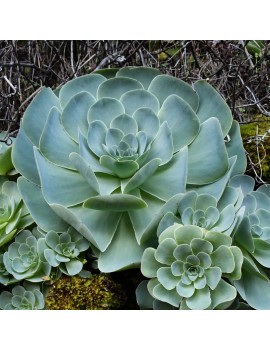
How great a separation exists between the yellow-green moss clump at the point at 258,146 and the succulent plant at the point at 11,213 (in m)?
0.51

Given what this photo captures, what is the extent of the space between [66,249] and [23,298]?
0.42 feet

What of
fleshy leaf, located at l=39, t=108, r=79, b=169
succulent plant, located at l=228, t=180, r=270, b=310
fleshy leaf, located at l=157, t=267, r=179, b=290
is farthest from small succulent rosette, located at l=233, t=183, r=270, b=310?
fleshy leaf, located at l=39, t=108, r=79, b=169

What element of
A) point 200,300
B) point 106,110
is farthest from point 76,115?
point 200,300

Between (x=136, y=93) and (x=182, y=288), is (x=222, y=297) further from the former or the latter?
(x=136, y=93)

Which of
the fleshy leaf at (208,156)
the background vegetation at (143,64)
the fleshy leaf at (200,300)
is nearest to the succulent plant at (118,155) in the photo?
the fleshy leaf at (208,156)

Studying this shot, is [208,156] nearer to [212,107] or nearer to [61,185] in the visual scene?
[212,107]

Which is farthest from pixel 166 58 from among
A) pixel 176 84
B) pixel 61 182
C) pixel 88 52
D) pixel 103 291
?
pixel 103 291

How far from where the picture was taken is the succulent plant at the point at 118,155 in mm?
918

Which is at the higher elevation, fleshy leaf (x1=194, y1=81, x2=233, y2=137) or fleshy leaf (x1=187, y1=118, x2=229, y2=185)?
fleshy leaf (x1=194, y1=81, x2=233, y2=137)

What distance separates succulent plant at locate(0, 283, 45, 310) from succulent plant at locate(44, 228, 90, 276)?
0.24 feet

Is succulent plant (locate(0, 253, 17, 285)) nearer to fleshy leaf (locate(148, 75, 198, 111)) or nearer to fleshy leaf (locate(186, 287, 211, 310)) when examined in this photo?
fleshy leaf (locate(186, 287, 211, 310))

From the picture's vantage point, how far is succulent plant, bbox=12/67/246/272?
0.92 metres

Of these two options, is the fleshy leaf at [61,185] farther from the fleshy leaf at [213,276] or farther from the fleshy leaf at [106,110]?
the fleshy leaf at [213,276]

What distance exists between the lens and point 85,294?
93 cm
